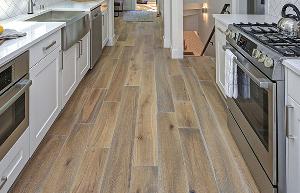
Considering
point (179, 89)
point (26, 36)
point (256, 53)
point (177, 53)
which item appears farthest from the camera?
point (177, 53)

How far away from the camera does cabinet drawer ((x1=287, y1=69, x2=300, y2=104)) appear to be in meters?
1.65

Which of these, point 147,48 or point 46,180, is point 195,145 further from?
point 147,48

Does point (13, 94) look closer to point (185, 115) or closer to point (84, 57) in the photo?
point (185, 115)

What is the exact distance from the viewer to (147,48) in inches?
297

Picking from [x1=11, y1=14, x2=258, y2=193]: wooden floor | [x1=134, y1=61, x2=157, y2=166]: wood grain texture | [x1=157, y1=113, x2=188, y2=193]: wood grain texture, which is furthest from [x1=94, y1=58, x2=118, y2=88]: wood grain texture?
[x1=157, y1=113, x2=188, y2=193]: wood grain texture

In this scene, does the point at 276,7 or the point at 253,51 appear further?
the point at 276,7

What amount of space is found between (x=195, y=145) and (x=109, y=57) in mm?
3922

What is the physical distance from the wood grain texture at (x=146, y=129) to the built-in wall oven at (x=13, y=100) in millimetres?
857

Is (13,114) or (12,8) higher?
(12,8)

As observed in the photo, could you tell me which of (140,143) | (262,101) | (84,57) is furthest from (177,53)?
(262,101)

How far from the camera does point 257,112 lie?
223 centimetres

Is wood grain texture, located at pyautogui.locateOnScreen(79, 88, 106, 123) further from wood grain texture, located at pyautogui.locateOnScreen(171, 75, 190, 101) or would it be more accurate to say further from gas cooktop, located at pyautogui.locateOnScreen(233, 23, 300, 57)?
gas cooktop, located at pyautogui.locateOnScreen(233, 23, 300, 57)

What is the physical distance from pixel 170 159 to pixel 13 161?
109 centimetres

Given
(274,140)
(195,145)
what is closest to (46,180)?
(195,145)
